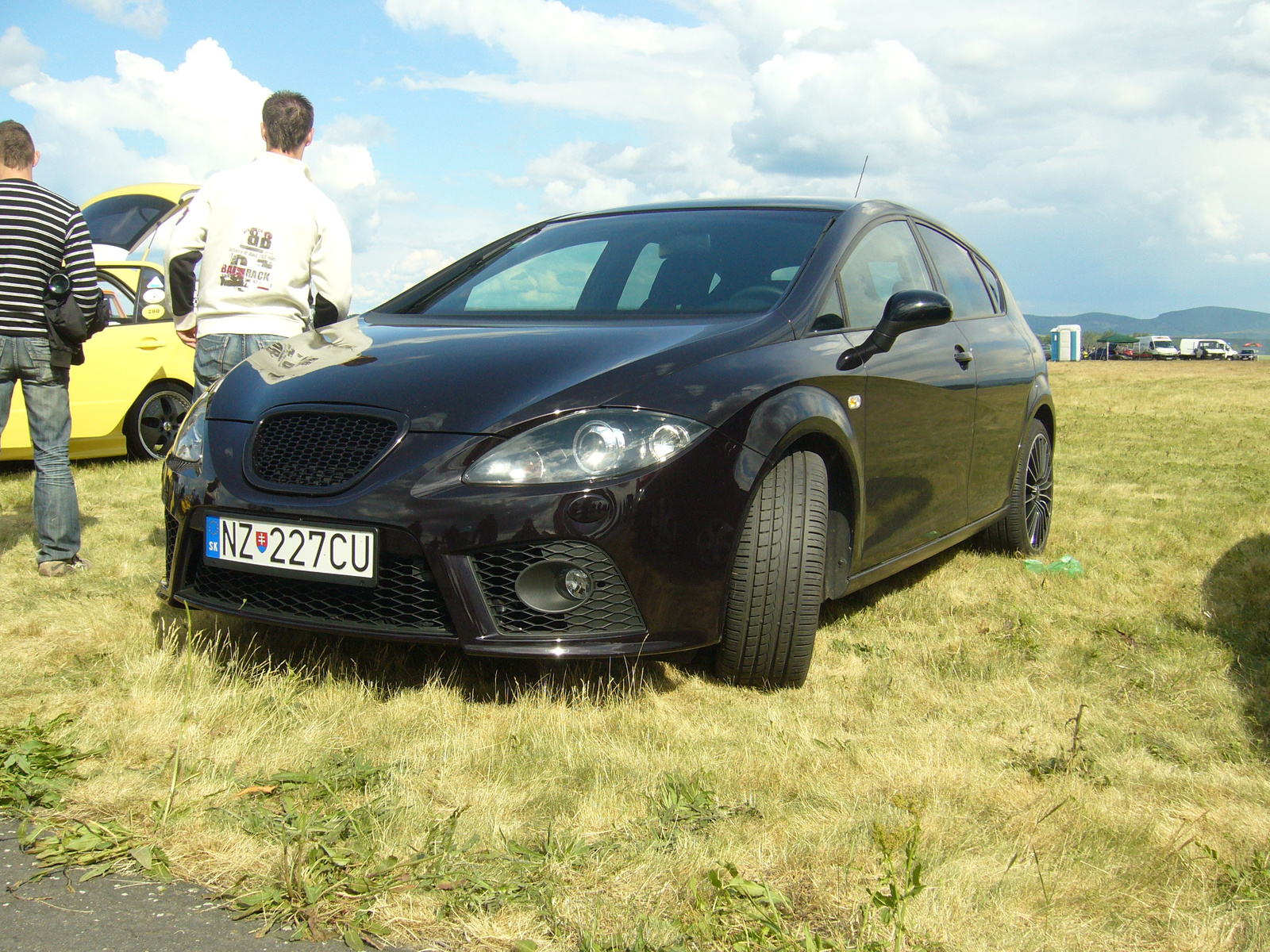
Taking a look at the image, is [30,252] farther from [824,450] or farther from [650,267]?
[824,450]

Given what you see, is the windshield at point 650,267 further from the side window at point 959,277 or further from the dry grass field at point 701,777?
the dry grass field at point 701,777

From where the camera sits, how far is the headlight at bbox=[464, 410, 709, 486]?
2676 mm

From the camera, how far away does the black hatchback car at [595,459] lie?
8.82ft

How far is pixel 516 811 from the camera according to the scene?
228cm

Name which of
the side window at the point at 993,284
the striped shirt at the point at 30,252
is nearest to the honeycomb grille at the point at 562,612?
the striped shirt at the point at 30,252

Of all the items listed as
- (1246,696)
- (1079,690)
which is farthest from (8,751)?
(1246,696)

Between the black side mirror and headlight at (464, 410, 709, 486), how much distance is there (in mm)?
856

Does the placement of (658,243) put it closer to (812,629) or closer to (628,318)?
(628,318)

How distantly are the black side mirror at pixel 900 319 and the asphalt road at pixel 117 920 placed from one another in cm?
221

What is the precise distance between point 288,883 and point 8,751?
94 cm

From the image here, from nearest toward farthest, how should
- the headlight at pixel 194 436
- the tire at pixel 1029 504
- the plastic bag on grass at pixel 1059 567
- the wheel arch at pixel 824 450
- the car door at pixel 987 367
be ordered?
the wheel arch at pixel 824 450 < the headlight at pixel 194 436 < the car door at pixel 987 367 < the plastic bag on grass at pixel 1059 567 < the tire at pixel 1029 504

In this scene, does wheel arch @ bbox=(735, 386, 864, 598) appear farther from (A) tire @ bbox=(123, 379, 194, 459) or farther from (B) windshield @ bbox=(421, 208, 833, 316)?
(A) tire @ bbox=(123, 379, 194, 459)

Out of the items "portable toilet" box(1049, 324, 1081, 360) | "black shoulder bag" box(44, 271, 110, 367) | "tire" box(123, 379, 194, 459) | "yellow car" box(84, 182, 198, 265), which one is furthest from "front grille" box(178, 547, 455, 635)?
"portable toilet" box(1049, 324, 1081, 360)

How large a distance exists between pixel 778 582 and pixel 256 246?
98.8 inches
